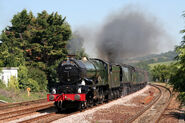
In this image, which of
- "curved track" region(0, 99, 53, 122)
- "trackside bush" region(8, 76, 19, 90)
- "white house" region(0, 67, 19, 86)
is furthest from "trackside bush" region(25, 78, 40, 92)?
"curved track" region(0, 99, 53, 122)

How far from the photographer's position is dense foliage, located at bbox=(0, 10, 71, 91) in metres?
31.8

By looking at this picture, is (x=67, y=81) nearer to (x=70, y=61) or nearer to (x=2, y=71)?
(x=70, y=61)

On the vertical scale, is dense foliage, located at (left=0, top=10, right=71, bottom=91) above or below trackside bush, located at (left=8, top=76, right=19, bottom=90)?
above

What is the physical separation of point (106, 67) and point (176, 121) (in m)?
9.34

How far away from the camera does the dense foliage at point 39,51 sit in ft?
104

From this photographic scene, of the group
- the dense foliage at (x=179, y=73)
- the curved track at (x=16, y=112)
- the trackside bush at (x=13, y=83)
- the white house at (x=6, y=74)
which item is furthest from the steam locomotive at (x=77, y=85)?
the white house at (x=6, y=74)

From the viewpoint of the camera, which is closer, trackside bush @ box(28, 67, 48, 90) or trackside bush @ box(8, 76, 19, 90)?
trackside bush @ box(8, 76, 19, 90)

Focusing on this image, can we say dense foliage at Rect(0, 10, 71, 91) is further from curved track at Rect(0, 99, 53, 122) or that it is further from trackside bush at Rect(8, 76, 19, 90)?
curved track at Rect(0, 99, 53, 122)

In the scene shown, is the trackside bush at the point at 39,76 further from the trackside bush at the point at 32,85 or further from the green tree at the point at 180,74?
the green tree at the point at 180,74

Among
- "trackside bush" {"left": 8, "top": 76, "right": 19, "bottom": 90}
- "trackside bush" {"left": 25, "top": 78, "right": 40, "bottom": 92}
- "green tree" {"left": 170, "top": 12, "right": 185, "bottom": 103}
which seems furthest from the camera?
"trackside bush" {"left": 25, "top": 78, "right": 40, "bottom": 92}

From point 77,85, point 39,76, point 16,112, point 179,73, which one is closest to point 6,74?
point 39,76

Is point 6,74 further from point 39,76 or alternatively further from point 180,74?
point 180,74

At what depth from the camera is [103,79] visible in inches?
817

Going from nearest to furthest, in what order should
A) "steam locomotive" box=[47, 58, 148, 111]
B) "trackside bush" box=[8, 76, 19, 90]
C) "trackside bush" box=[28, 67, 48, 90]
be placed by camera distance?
1. "steam locomotive" box=[47, 58, 148, 111]
2. "trackside bush" box=[8, 76, 19, 90]
3. "trackside bush" box=[28, 67, 48, 90]
